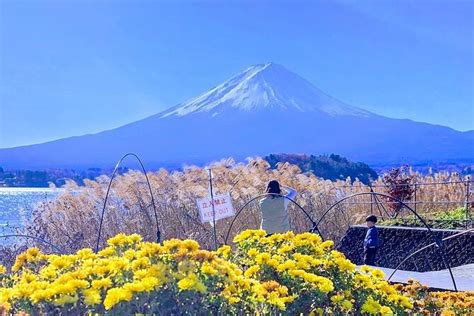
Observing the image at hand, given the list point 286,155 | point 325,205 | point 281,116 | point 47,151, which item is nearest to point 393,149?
point 281,116

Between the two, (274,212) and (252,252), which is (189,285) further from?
(274,212)

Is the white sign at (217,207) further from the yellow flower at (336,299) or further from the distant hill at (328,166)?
the distant hill at (328,166)

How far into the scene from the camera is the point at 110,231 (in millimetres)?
8547

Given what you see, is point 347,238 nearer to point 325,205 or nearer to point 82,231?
point 325,205

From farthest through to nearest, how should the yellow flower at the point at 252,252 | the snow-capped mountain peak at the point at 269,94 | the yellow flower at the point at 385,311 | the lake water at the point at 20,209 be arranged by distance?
the snow-capped mountain peak at the point at 269,94 < the lake water at the point at 20,209 < the yellow flower at the point at 252,252 < the yellow flower at the point at 385,311

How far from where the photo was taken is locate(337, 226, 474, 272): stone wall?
780cm

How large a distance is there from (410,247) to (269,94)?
82.8 meters

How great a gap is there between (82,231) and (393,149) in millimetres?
88833

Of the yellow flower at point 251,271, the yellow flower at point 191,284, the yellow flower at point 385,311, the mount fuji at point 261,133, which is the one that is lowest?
the yellow flower at point 385,311

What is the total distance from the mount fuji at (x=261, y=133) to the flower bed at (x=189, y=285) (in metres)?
71.0

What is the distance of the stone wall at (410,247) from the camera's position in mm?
7797

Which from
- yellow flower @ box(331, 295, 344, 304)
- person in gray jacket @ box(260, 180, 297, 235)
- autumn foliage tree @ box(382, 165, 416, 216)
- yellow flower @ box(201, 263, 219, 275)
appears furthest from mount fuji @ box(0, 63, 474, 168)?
yellow flower @ box(201, 263, 219, 275)

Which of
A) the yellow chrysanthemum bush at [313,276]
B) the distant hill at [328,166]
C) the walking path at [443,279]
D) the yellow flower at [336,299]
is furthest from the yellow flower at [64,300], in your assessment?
the distant hill at [328,166]

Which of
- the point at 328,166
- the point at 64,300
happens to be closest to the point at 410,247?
the point at 64,300
